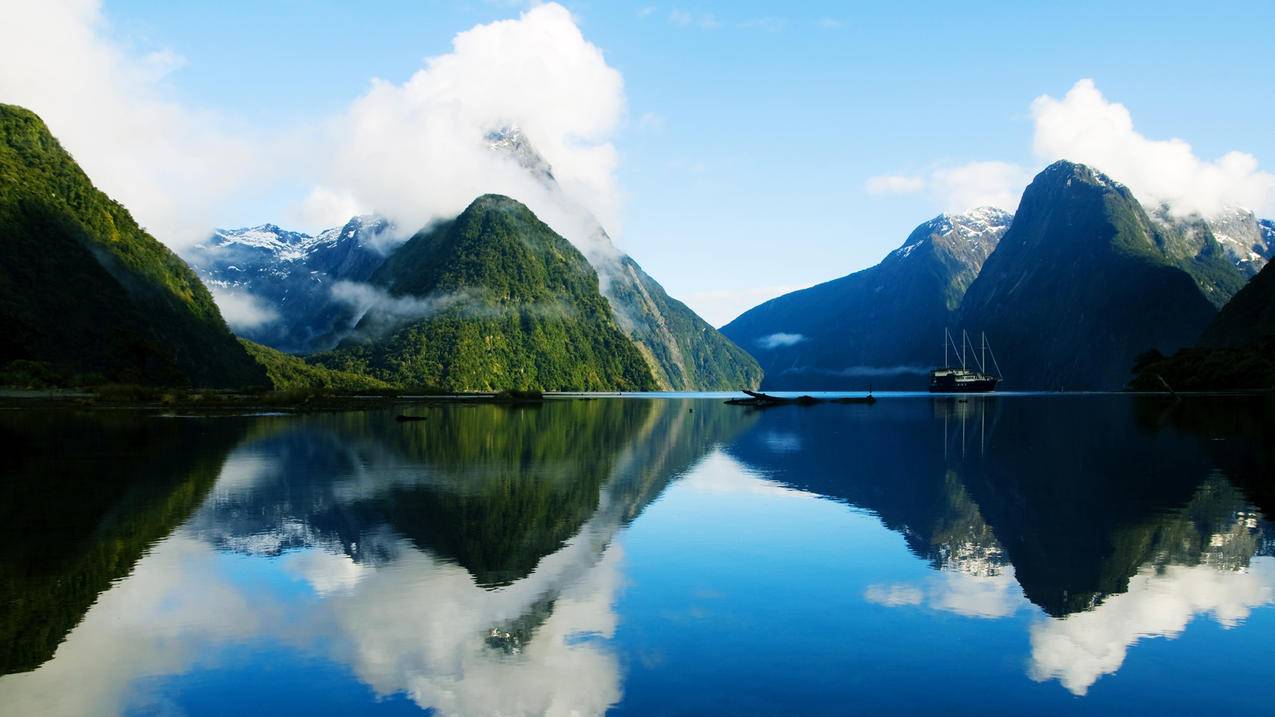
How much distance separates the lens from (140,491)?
3659cm

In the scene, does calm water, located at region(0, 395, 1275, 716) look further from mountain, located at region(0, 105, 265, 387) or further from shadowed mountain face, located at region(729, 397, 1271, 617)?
mountain, located at region(0, 105, 265, 387)

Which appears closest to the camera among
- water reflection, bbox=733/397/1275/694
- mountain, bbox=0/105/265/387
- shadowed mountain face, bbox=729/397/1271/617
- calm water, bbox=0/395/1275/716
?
calm water, bbox=0/395/1275/716

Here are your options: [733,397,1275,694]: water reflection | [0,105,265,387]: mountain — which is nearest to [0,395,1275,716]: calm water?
[733,397,1275,694]: water reflection

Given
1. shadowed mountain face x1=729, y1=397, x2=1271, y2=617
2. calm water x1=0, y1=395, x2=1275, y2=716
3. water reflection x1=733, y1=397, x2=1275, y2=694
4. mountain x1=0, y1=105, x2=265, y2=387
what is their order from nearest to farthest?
calm water x1=0, y1=395, x2=1275, y2=716 < water reflection x1=733, y1=397, x2=1275, y2=694 < shadowed mountain face x1=729, y1=397, x2=1271, y2=617 < mountain x1=0, y1=105, x2=265, y2=387

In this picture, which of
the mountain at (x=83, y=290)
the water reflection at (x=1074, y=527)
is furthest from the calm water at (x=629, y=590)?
the mountain at (x=83, y=290)

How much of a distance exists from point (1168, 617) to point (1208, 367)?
20554 centimetres

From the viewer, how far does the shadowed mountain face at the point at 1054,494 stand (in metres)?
24.4

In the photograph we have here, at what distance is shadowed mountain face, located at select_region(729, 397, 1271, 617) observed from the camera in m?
24.4

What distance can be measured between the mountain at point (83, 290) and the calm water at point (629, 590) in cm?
11975

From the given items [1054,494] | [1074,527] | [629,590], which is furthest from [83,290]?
[1074,527]

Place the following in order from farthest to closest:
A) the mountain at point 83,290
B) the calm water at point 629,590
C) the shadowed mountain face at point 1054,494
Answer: the mountain at point 83,290 < the shadowed mountain face at point 1054,494 < the calm water at point 629,590

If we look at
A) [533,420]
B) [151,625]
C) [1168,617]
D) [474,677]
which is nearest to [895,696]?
[474,677]

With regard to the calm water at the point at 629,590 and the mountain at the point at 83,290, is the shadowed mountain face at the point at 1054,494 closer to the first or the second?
the calm water at the point at 629,590

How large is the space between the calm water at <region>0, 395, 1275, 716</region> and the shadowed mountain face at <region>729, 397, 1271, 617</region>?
0.76 feet
